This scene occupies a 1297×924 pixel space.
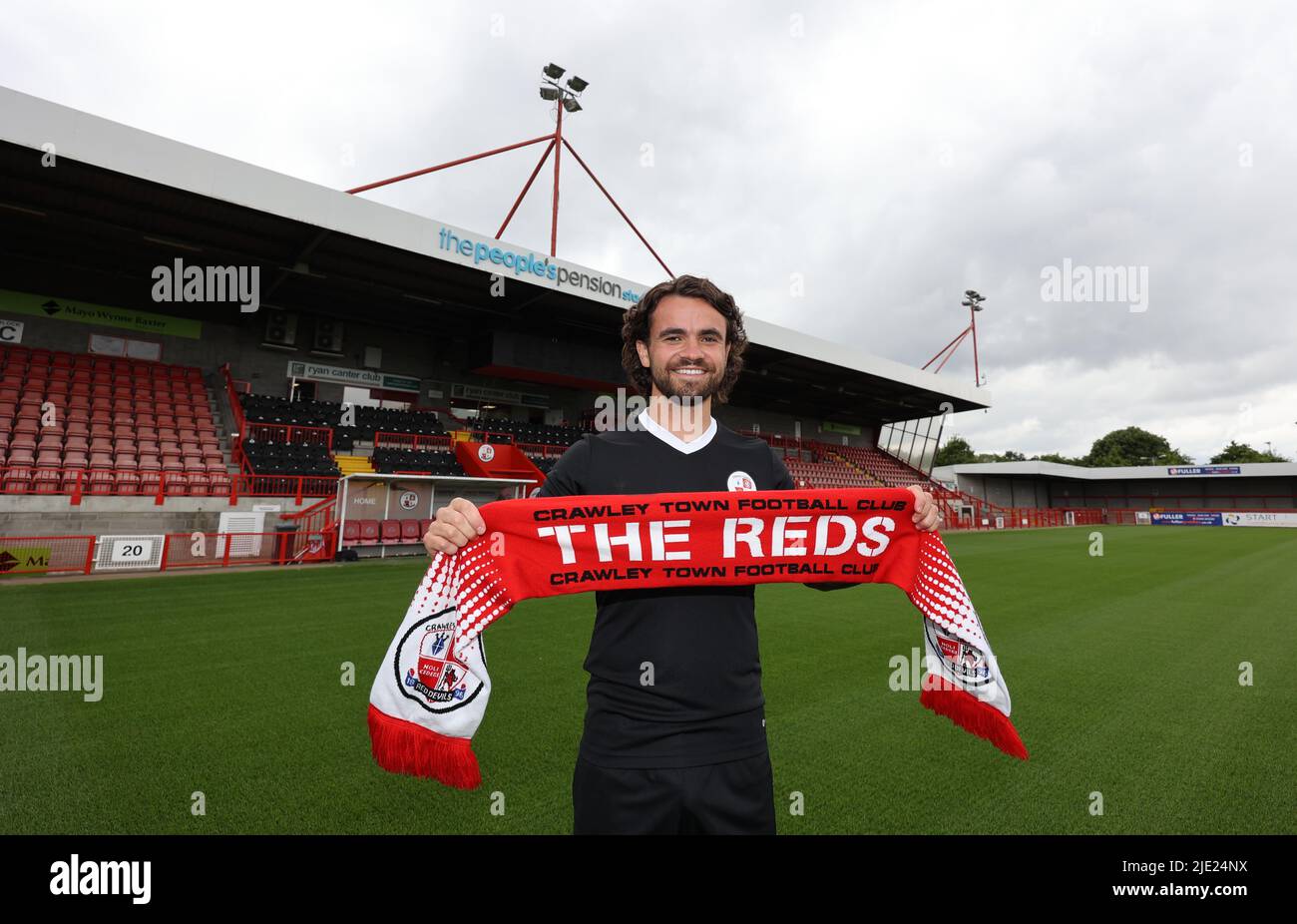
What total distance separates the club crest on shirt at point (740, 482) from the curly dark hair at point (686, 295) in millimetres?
233

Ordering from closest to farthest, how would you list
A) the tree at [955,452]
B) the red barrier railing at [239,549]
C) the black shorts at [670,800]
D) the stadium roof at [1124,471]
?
the black shorts at [670,800], the red barrier railing at [239,549], the stadium roof at [1124,471], the tree at [955,452]

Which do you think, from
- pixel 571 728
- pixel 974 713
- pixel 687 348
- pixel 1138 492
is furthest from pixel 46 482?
pixel 1138 492

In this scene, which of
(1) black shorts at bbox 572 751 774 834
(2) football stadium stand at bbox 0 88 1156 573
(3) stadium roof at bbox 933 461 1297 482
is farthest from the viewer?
(3) stadium roof at bbox 933 461 1297 482

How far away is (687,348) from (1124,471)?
5979 centimetres

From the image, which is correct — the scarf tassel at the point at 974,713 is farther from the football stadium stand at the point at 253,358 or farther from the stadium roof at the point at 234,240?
the stadium roof at the point at 234,240

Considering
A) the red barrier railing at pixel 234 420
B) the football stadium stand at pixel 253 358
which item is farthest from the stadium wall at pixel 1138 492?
the red barrier railing at pixel 234 420

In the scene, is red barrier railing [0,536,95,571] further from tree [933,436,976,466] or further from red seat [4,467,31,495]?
tree [933,436,976,466]

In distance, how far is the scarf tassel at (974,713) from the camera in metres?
1.72

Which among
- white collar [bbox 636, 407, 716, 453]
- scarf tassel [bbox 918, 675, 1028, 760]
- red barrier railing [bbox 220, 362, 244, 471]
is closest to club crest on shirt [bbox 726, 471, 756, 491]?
white collar [bbox 636, 407, 716, 453]

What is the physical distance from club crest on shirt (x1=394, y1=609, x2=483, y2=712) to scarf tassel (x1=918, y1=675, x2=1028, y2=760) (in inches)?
53.5

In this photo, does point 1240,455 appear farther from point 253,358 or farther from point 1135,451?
point 253,358

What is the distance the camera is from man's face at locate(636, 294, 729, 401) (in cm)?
165

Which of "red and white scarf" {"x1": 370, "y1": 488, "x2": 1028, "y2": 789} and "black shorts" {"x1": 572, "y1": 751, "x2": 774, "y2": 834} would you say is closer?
"black shorts" {"x1": 572, "y1": 751, "x2": 774, "y2": 834}

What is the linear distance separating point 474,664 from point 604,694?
0.47 m
